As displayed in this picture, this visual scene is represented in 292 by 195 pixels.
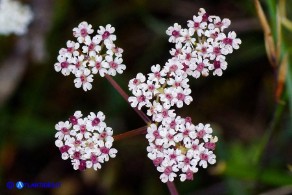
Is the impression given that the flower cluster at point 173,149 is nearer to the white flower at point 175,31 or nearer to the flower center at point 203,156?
the flower center at point 203,156

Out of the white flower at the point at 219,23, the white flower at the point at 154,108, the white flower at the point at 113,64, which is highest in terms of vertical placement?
the white flower at the point at 219,23

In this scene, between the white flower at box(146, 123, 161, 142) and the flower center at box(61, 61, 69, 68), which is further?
the flower center at box(61, 61, 69, 68)

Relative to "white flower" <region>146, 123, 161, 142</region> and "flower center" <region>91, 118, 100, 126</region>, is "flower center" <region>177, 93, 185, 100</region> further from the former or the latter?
"flower center" <region>91, 118, 100, 126</region>

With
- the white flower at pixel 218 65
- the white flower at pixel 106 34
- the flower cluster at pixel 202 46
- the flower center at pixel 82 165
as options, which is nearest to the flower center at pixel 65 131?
the flower center at pixel 82 165


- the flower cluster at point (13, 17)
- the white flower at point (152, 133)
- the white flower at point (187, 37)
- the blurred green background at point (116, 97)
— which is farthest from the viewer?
the blurred green background at point (116, 97)

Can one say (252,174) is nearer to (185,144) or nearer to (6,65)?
(185,144)

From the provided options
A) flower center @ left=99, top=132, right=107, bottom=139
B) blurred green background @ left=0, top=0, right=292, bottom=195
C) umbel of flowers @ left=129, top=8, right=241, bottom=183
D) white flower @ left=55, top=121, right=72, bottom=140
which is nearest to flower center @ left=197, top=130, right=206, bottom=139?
umbel of flowers @ left=129, top=8, right=241, bottom=183
